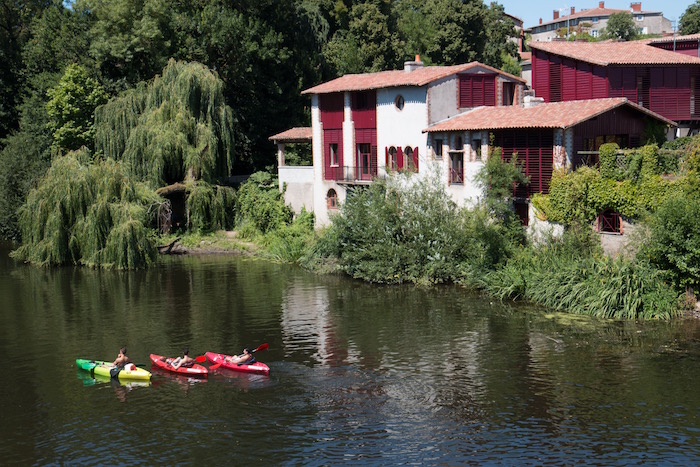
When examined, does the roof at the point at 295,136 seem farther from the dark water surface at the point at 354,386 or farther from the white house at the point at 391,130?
the dark water surface at the point at 354,386

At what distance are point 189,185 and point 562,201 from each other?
27.0 metres

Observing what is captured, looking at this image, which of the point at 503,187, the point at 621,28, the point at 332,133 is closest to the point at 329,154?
the point at 332,133

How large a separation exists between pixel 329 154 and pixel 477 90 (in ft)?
37.9

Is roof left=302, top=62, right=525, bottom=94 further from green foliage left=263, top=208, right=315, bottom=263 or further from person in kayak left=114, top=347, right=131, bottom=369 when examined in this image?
person in kayak left=114, top=347, right=131, bottom=369

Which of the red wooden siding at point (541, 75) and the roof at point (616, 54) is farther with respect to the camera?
the red wooden siding at point (541, 75)

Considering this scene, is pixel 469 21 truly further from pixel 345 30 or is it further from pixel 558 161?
pixel 558 161

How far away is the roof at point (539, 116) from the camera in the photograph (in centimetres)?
4234

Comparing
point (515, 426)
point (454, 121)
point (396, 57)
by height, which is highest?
point (396, 57)

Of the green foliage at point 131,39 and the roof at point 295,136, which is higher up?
the green foliage at point 131,39

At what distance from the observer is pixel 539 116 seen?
4412 centimetres

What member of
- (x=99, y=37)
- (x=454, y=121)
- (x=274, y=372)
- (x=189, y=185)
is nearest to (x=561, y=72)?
(x=454, y=121)

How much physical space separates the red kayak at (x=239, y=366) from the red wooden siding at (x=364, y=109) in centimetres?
2726

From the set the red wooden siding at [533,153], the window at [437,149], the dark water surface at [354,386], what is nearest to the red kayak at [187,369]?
the dark water surface at [354,386]

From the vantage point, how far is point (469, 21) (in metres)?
79.2
